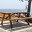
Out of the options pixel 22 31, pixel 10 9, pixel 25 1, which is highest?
pixel 25 1

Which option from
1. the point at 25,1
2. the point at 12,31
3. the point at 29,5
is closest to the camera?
the point at 12,31

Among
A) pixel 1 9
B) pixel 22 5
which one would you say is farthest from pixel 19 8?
pixel 1 9

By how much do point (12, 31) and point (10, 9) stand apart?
397 cm

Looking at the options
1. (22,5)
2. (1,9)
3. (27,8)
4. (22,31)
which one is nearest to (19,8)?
(22,5)

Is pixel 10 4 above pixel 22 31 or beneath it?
above

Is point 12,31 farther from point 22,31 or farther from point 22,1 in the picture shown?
point 22,1

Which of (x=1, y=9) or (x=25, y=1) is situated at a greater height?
(x=25, y=1)

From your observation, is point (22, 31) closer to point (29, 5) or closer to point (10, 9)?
point (29, 5)

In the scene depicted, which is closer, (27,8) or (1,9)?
(27,8)

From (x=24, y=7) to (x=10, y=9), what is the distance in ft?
3.95

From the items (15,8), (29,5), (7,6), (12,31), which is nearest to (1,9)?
(7,6)

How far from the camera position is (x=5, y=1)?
7957 mm

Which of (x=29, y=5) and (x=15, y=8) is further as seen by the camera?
(x=15, y=8)

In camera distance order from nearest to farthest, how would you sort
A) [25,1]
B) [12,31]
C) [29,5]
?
[12,31]
[29,5]
[25,1]
